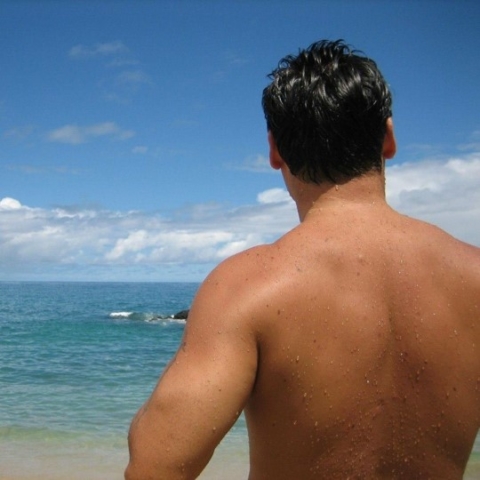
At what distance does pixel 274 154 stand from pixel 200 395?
622mm

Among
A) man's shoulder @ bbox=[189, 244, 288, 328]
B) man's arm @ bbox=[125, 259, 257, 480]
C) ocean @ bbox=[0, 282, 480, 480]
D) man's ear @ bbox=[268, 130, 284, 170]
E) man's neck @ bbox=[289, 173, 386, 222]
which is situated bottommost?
ocean @ bbox=[0, 282, 480, 480]

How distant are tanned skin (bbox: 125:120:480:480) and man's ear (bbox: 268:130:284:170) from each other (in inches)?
3.1

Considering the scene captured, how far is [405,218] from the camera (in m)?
1.53

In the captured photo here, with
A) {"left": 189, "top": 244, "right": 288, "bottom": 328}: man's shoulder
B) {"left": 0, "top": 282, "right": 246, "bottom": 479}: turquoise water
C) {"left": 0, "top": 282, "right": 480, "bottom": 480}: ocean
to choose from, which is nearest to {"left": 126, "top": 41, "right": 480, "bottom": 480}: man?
{"left": 189, "top": 244, "right": 288, "bottom": 328}: man's shoulder

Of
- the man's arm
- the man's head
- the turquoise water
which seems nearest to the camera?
the man's arm

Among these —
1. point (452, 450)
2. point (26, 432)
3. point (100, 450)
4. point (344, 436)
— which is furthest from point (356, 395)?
point (26, 432)

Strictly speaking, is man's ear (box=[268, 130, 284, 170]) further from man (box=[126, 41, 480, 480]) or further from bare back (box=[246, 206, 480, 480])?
bare back (box=[246, 206, 480, 480])

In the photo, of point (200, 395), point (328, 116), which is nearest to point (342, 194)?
point (328, 116)

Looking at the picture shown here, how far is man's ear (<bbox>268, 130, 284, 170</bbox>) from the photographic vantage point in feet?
5.10

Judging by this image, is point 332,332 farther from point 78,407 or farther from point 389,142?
point 78,407

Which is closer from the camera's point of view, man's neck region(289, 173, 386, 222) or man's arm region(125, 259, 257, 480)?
man's arm region(125, 259, 257, 480)

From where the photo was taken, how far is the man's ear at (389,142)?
61.4 inches

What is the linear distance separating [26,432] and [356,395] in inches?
419

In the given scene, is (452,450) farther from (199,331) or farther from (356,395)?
(199,331)
